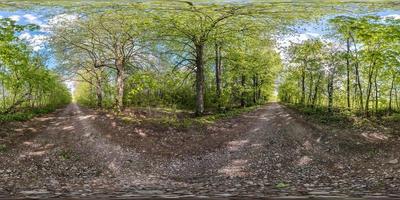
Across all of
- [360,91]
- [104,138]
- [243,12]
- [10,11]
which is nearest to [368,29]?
[360,91]

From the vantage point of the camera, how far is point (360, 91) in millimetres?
5145

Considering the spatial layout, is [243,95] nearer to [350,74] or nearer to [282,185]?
[350,74]

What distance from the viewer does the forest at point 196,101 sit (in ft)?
15.1

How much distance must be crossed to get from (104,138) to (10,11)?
2248 mm

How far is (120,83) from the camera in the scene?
5.46m

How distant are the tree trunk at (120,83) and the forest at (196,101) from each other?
20 millimetres

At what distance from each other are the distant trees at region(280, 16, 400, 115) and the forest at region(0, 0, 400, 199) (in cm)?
2

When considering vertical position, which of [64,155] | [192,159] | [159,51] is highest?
[159,51]

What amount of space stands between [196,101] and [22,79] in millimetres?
2292

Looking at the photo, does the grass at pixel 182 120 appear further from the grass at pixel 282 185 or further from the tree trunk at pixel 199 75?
the grass at pixel 282 185

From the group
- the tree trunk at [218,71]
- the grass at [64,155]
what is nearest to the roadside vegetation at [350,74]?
the tree trunk at [218,71]

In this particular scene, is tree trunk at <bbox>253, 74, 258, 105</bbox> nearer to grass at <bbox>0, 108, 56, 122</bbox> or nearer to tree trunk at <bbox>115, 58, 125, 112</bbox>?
tree trunk at <bbox>115, 58, 125, 112</bbox>

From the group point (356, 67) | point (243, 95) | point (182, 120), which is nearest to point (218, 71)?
point (243, 95)

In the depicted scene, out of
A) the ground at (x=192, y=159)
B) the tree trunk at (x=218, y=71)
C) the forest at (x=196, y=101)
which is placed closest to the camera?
the ground at (x=192, y=159)
